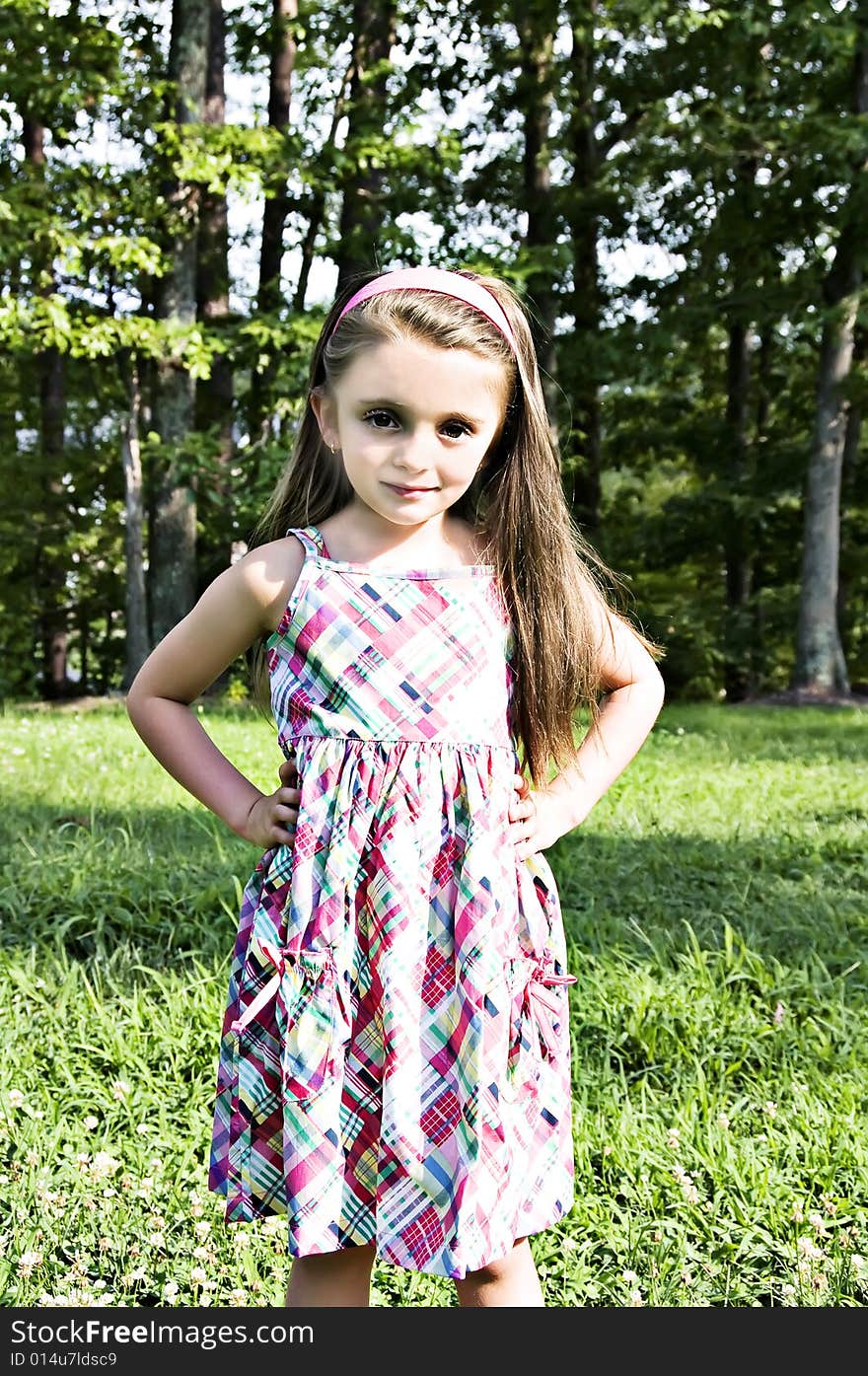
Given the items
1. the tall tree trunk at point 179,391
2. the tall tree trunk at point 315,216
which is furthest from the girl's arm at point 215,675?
the tall tree trunk at point 315,216

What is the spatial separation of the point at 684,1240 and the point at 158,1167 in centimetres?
109

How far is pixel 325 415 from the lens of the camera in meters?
1.89

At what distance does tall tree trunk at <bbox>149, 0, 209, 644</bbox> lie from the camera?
12.0 meters

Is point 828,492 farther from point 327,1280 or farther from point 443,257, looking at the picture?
point 327,1280

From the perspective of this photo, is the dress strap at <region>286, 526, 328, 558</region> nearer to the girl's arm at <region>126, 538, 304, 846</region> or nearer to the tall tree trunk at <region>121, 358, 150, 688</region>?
the girl's arm at <region>126, 538, 304, 846</region>

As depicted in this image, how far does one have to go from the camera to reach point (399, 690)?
1.76 metres

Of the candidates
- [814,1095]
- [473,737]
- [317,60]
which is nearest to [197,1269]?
[473,737]

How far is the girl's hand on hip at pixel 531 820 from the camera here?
183cm

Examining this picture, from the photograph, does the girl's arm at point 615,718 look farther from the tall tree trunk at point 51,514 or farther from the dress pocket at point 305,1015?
the tall tree trunk at point 51,514

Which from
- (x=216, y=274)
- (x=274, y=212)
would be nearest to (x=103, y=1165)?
(x=216, y=274)

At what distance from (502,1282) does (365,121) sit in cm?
1263

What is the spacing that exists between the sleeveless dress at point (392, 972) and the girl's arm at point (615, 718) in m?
0.21

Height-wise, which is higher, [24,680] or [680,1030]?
[680,1030]

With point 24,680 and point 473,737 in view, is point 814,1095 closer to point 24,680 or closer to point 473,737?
point 473,737
